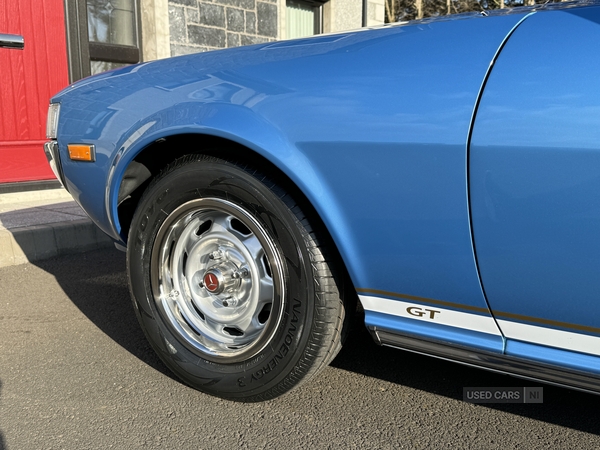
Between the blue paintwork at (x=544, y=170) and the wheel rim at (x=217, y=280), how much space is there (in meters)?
0.68

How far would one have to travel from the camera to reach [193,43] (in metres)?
6.98

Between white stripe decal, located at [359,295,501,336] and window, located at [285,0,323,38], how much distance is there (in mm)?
7095

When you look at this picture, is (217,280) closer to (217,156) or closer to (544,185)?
(217,156)

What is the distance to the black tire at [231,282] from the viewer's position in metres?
1.86

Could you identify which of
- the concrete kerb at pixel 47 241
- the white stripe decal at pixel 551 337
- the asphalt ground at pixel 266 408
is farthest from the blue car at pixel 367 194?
the concrete kerb at pixel 47 241

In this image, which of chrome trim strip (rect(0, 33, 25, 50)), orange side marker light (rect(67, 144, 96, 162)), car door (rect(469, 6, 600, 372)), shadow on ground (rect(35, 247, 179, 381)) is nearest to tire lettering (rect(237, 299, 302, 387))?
shadow on ground (rect(35, 247, 179, 381))

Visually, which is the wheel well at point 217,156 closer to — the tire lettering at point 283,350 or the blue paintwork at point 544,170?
the tire lettering at point 283,350

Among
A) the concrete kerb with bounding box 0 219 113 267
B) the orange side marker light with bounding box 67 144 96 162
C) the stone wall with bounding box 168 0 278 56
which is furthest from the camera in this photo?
the stone wall with bounding box 168 0 278 56

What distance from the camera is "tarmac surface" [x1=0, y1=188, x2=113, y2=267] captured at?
13.1ft

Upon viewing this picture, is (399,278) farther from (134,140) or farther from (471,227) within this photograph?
(134,140)

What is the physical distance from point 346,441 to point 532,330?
0.64m

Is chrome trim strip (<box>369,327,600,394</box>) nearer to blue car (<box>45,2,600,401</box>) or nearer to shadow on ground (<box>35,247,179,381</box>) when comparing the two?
blue car (<box>45,2,600,401</box>)

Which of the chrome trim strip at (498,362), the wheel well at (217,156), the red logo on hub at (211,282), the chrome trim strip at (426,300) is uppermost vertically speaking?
the wheel well at (217,156)

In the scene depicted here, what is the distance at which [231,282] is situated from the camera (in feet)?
6.84
